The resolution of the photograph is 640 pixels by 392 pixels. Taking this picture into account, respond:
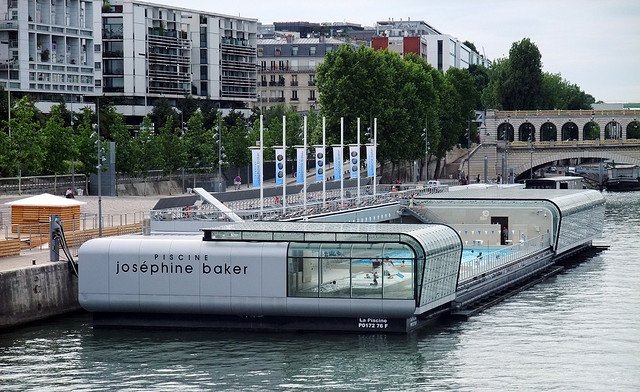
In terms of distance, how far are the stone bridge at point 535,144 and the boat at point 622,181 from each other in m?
2.66

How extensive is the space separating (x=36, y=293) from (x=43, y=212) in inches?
578

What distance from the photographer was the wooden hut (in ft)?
230

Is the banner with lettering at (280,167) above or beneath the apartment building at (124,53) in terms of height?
beneath

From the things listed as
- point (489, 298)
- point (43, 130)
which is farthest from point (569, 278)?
point (43, 130)

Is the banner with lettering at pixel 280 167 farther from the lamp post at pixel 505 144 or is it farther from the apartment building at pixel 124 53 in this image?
the lamp post at pixel 505 144

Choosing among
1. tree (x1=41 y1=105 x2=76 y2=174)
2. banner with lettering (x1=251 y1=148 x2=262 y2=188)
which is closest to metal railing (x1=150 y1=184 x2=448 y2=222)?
banner with lettering (x1=251 y1=148 x2=262 y2=188)

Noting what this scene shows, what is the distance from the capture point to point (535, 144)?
612 feet

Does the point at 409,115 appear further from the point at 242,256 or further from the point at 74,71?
the point at 242,256

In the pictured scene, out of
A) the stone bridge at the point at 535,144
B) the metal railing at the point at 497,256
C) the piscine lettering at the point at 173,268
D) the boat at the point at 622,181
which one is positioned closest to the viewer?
the piscine lettering at the point at 173,268

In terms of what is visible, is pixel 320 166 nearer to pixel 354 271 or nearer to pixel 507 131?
pixel 354 271

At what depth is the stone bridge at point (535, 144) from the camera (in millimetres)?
185625

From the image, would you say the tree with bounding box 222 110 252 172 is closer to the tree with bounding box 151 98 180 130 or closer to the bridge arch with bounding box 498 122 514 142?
the tree with bounding box 151 98 180 130

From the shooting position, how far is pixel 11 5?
438 ft

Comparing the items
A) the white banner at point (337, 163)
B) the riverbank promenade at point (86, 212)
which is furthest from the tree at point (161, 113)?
the white banner at point (337, 163)
